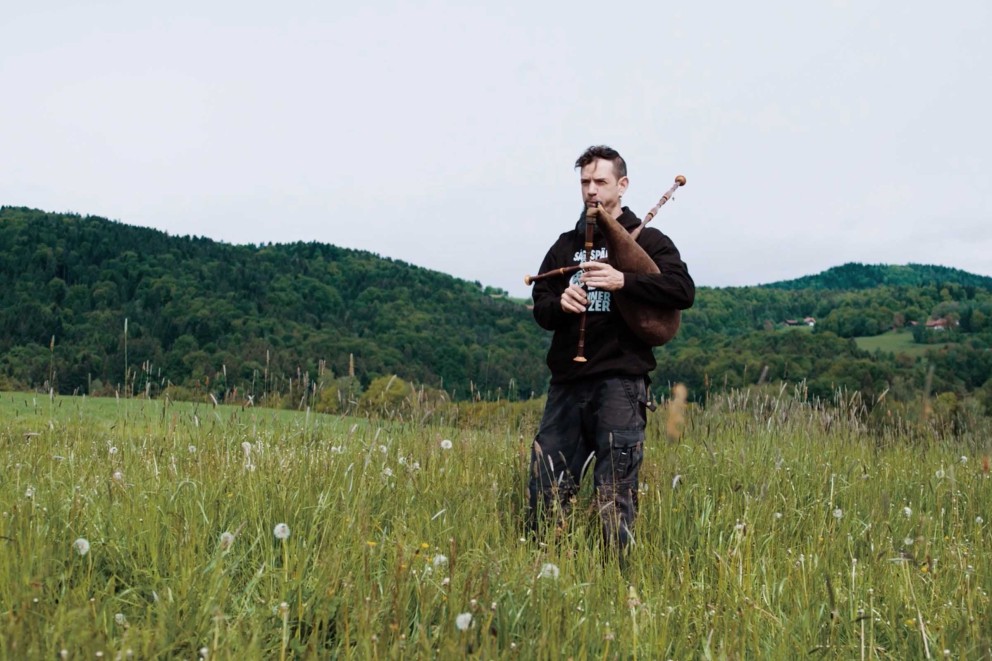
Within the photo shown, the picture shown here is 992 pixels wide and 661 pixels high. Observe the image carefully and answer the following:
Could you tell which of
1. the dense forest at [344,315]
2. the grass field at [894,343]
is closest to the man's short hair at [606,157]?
the dense forest at [344,315]

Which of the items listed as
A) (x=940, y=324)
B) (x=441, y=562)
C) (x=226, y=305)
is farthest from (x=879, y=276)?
(x=441, y=562)

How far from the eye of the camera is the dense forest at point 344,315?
179 ft

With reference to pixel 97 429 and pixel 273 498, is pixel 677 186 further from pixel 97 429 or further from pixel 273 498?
pixel 97 429

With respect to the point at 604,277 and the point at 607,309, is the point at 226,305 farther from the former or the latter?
the point at 604,277

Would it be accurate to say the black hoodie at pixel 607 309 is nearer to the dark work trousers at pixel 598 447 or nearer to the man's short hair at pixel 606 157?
the dark work trousers at pixel 598 447

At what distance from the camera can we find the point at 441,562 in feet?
10.2

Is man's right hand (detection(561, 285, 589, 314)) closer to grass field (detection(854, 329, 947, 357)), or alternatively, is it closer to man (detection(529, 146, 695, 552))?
man (detection(529, 146, 695, 552))

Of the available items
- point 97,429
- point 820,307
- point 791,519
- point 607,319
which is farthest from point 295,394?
point 820,307

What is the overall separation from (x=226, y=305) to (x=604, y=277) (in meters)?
83.6

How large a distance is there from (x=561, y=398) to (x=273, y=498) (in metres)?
1.74

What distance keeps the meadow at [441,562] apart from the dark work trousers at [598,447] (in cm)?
17

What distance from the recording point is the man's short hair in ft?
15.5

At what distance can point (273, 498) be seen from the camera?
3627 millimetres

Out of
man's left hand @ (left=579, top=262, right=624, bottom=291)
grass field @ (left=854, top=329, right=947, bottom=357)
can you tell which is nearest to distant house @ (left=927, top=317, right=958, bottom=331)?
grass field @ (left=854, top=329, right=947, bottom=357)
